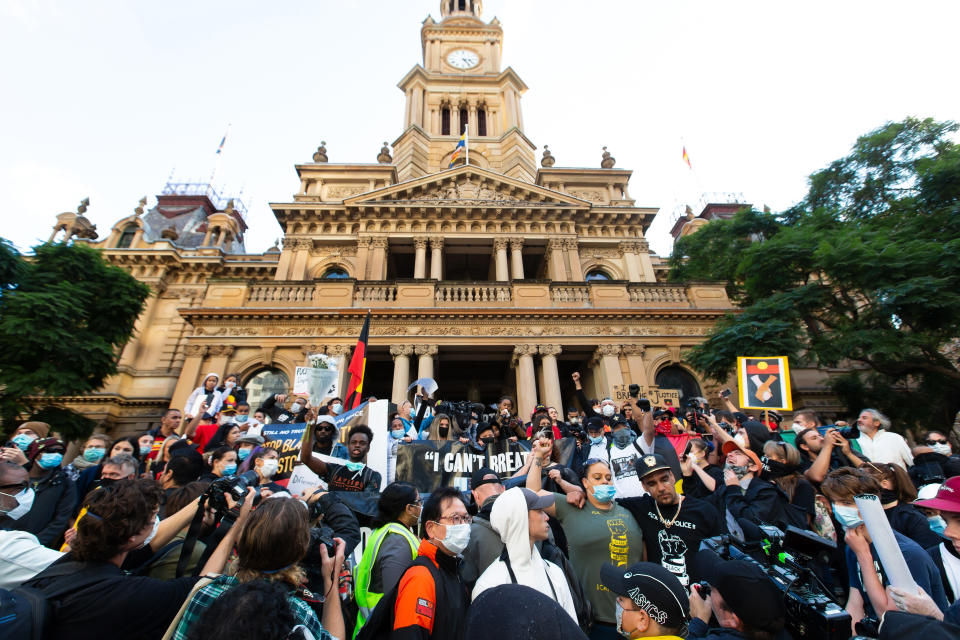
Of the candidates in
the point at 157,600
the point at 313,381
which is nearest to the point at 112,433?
the point at 313,381

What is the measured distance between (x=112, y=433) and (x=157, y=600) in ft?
76.2

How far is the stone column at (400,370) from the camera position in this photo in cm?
1648

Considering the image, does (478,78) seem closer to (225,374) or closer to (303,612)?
(225,374)

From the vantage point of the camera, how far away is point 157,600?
2277 millimetres

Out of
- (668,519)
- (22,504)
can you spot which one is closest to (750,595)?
(668,519)

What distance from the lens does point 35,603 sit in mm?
1966

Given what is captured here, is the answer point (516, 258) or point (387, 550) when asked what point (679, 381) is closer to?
point (516, 258)

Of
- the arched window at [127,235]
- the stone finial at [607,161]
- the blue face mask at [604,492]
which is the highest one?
the stone finial at [607,161]

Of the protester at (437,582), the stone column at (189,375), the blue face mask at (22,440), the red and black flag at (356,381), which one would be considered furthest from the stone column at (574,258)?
the protester at (437,582)

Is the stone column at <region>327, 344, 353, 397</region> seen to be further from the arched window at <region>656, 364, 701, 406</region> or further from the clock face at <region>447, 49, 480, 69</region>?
the clock face at <region>447, 49, 480, 69</region>

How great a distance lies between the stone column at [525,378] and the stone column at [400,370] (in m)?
4.31

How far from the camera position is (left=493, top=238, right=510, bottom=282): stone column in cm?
2217

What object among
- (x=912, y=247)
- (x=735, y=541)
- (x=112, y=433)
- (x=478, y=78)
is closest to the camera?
(x=735, y=541)

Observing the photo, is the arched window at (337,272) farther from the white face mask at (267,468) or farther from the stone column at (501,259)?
the white face mask at (267,468)
